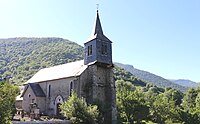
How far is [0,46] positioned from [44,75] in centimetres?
13195

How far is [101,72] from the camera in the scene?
38719 mm

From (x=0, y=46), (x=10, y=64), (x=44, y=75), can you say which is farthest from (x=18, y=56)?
(x=44, y=75)

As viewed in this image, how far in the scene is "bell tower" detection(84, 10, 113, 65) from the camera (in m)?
37.8

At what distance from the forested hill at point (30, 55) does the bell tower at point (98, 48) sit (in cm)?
7711

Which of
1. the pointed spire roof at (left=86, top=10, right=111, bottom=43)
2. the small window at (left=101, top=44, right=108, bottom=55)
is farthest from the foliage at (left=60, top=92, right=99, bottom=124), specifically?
the pointed spire roof at (left=86, top=10, right=111, bottom=43)

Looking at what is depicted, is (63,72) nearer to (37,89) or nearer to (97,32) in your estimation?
(37,89)

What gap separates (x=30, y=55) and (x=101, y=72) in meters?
112

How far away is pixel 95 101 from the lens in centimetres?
3453

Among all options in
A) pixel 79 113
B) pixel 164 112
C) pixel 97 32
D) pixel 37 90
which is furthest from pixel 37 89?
pixel 164 112

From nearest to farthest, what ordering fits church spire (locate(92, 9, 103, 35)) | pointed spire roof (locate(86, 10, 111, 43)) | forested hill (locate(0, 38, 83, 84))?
pointed spire roof (locate(86, 10, 111, 43)) < church spire (locate(92, 9, 103, 35)) < forested hill (locate(0, 38, 83, 84))

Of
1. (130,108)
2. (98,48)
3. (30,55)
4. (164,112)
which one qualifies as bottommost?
(164,112)

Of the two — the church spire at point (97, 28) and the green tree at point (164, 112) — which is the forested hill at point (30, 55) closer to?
the green tree at point (164, 112)

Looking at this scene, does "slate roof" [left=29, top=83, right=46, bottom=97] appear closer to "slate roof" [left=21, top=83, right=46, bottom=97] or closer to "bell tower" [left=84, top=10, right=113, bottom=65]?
"slate roof" [left=21, top=83, right=46, bottom=97]

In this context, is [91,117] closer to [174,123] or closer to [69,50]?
[174,123]
